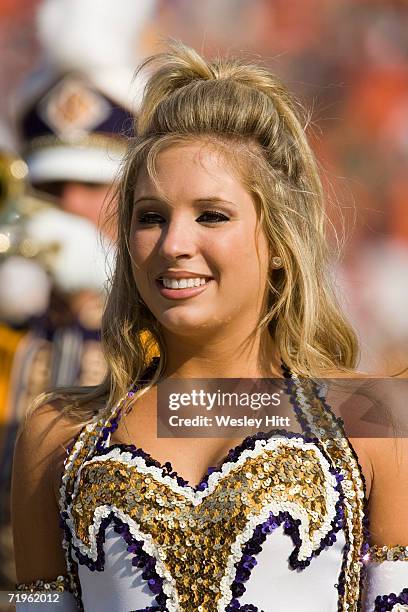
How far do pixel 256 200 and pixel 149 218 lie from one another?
19 cm

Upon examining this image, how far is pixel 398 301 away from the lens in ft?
21.9

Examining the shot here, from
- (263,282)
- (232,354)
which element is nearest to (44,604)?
(232,354)

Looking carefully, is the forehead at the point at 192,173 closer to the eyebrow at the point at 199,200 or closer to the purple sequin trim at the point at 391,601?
the eyebrow at the point at 199,200

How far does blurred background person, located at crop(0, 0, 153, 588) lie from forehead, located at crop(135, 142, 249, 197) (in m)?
2.11

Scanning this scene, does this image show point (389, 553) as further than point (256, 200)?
No

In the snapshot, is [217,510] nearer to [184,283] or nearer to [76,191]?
[184,283]

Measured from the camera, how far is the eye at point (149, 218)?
2.11 m

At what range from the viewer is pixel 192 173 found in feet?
6.86

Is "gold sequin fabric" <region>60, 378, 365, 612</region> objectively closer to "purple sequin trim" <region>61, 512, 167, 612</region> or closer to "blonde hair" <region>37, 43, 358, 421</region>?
"purple sequin trim" <region>61, 512, 167, 612</region>

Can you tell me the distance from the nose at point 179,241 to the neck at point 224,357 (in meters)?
0.19

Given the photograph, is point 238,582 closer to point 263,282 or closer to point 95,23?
point 263,282

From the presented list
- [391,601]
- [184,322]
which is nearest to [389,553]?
[391,601]

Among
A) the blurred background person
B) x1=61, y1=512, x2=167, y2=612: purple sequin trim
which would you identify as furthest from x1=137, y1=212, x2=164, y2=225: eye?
the blurred background person

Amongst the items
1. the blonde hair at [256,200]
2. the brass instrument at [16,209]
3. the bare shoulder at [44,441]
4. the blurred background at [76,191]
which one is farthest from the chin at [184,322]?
the brass instrument at [16,209]
